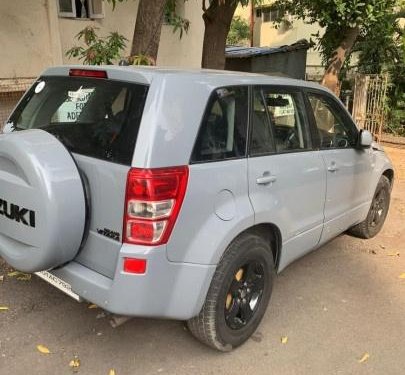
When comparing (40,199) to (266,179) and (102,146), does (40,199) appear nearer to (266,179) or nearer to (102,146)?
(102,146)

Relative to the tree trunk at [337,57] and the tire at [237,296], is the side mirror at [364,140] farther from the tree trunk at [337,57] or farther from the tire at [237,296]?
the tree trunk at [337,57]

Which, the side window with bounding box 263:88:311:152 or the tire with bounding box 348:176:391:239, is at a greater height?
the side window with bounding box 263:88:311:152

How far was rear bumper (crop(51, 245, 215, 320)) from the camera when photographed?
2369mm

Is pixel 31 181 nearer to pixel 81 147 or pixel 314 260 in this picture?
pixel 81 147

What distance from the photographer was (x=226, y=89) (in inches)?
107

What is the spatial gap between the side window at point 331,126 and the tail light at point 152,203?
65.3 inches

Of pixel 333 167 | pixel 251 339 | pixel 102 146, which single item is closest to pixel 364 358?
pixel 251 339

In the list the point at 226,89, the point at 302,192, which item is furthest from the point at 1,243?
the point at 302,192

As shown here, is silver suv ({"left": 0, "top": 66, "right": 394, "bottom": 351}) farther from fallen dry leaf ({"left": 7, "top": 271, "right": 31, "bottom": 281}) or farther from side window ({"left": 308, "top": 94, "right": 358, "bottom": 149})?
fallen dry leaf ({"left": 7, "top": 271, "right": 31, "bottom": 281})

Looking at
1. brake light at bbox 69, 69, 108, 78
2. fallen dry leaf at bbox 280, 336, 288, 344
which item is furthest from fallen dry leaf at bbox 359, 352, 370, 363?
brake light at bbox 69, 69, 108, 78

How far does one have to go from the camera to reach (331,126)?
3865 mm

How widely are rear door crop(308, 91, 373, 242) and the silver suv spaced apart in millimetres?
613

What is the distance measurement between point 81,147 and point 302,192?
159 centimetres

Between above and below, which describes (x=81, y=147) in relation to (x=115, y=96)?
below
